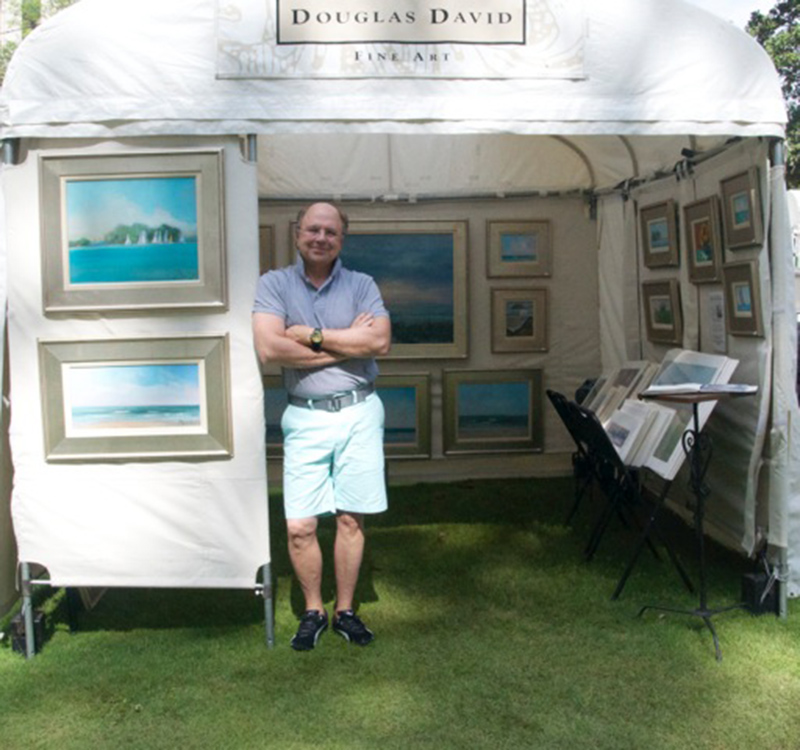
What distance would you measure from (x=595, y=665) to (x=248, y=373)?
5.98 ft

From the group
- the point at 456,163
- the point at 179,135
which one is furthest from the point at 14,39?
the point at 179,135

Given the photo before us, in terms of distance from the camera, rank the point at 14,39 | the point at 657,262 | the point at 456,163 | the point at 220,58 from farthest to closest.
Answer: the point at 14,39, the point at 456,163, the point at 657,262, the point at 220,58

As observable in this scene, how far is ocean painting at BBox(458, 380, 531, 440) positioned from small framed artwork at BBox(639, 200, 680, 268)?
1.52m

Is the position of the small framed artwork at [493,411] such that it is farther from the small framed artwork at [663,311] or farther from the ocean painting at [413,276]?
the small framed artwork at [663,311]

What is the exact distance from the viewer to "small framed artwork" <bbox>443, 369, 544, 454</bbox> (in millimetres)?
6703

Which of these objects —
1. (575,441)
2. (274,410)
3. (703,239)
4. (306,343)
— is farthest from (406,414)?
(306,343)

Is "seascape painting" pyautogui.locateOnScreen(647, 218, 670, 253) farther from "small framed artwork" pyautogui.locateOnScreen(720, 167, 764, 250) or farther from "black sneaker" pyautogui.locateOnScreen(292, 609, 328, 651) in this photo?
"black sneaker" pyautogui.locateOnScreen(292, 609, 328, 651)

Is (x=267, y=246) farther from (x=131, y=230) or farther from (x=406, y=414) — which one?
(x=131, y=230)

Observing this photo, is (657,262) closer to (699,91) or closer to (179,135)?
(699,91)

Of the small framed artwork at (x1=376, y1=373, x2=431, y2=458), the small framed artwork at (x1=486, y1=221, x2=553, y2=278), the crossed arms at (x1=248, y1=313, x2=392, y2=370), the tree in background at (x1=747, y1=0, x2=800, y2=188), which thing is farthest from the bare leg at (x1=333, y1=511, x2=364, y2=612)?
the tree in background at (x1=747, y1=0, x2=800, y2=188)

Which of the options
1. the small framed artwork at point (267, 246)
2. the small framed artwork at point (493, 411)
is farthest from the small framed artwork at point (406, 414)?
the small framed artwork at point (267, 246)

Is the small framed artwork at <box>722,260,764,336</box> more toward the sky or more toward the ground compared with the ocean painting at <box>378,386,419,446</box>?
more toward the sky

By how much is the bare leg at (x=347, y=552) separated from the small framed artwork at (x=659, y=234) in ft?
8.69

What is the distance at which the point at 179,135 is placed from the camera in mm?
3566
